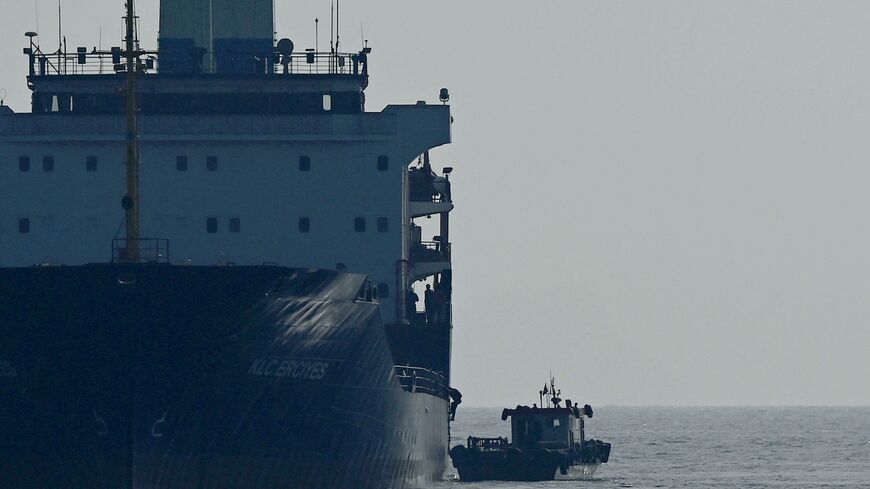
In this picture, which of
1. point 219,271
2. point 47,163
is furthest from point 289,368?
point 47,163

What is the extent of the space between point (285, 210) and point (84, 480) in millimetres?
14555

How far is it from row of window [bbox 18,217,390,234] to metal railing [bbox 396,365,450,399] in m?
3.40

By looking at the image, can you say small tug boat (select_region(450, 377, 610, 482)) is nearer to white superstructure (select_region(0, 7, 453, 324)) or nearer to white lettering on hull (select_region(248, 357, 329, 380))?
white superstructure (select_region(0, 7, 453, 324))

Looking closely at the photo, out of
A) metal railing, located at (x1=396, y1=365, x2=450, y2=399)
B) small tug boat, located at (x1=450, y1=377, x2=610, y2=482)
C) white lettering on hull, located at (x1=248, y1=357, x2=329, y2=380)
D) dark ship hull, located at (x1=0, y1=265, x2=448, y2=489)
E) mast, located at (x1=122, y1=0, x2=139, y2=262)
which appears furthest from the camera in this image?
small tug boat, located at (x1=450, y1=377, x2=610, y2=482)

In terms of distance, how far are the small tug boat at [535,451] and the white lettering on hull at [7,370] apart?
28947 mm

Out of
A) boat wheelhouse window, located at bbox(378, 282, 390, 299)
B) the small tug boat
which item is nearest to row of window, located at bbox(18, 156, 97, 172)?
boat wheelhouse window, located at bbox(378, 282, 390, 299)

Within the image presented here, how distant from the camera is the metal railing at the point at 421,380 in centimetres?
4328

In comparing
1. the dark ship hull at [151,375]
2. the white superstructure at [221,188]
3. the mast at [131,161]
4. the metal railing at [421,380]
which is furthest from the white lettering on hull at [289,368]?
the white superstructure at [221,188]

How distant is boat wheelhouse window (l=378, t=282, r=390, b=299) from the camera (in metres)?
46.4

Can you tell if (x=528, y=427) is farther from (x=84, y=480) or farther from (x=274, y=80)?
(x=84, y=480)

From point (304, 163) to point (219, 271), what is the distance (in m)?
13.7

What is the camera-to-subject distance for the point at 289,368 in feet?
113

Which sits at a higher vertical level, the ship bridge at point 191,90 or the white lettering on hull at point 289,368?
the ship bridge at point 191,90

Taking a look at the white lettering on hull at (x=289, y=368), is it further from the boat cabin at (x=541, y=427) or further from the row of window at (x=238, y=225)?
the boat cabin at (x=541, y=427)
